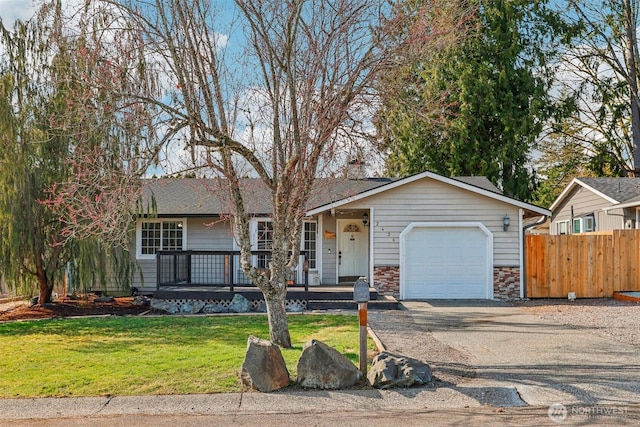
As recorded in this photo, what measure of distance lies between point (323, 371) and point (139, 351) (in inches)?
142

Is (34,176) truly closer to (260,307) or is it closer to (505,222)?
(260,307)

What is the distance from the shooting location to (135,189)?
28.2 feet

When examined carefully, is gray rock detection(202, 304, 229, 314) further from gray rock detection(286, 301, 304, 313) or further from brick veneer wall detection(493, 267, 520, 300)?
brick veneer wall detection(493, 267, 520, 300)

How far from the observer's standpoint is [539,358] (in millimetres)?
8422

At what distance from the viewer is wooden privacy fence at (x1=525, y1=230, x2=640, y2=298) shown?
16812 millimetres

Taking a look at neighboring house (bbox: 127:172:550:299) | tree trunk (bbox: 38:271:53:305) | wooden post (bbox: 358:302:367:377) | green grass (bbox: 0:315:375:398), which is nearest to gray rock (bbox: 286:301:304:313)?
green grass (bbox: 0:315:375:398)

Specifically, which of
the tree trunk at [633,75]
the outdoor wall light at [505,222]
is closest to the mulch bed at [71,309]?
the outdoor wall light at [505,222]

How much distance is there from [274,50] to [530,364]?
5.52 meters

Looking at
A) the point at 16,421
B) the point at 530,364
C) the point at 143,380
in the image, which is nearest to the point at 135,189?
the point at 143,380

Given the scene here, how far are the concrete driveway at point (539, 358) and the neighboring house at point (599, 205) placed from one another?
865 centimetres

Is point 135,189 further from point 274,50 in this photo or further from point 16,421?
point 16,421

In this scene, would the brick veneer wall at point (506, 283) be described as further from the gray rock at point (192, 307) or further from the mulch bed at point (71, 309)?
the mulch bed at point (71, 309)
